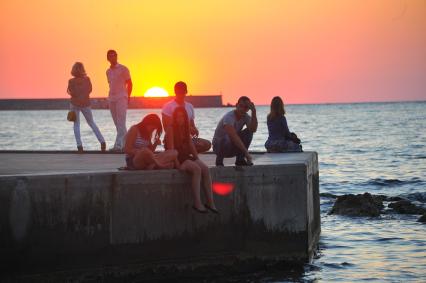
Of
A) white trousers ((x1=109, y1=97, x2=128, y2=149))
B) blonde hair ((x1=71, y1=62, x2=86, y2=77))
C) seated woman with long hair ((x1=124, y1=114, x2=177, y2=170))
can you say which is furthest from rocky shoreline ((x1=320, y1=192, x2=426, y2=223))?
seated woman with long hair ((x1=124, y1=114, x2=177, y2=170))

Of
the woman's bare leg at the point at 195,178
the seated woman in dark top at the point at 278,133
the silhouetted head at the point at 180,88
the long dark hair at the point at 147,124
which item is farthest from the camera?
the seated woman in dark top at the point at 278,133

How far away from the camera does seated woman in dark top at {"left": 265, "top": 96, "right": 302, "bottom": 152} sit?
16.3 m

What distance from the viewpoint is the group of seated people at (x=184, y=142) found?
11914 mm

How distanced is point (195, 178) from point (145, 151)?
0.71 meters

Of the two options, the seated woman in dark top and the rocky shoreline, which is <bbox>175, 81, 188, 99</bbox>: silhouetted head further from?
the rocky shoreline

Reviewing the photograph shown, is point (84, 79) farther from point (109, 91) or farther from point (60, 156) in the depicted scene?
point (60, 156)

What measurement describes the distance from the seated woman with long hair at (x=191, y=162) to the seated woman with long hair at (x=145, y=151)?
21 cm

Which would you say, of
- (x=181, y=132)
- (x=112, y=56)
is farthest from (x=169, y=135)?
(x=112, y=56)

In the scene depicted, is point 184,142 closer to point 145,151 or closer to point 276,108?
point 145,151

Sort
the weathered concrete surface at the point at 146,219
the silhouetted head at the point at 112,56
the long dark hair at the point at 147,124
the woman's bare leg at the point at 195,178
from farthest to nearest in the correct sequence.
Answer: the silhouetted head at the point at 112,56 < the long dark hair at the point at 147,124 < the woman's bare leg at the point at 195,178 < the weathered concrete surface at the point at 146,219

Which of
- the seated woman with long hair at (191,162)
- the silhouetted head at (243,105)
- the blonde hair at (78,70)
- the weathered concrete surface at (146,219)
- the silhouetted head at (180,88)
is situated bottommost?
the weathered concrete surface at (146,219)

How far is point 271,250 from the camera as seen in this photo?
12.7 meters

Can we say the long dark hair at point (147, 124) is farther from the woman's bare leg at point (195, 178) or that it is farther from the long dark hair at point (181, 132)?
the woman's bare leg at point (195, 178)

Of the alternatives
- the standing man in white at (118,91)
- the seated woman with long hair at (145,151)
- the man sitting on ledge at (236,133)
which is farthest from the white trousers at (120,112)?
the seated woman with long hair at (145,151)
